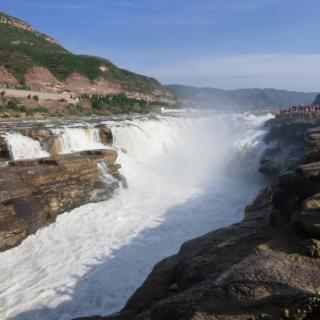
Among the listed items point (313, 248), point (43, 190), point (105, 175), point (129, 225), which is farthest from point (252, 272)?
point (105, 175)

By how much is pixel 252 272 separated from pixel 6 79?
58142 millimetres

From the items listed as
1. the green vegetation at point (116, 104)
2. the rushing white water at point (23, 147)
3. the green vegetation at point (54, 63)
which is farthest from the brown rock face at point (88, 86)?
the rushing white water at point (23, 147)

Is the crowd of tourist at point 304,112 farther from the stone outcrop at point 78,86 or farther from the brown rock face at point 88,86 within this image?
the brown rock face at point 88,86

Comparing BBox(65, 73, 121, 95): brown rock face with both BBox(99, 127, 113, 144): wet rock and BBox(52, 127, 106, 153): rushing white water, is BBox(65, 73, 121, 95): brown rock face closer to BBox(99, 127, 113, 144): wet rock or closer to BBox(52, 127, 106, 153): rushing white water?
BBox(99, 127, 113, 144): wet rock

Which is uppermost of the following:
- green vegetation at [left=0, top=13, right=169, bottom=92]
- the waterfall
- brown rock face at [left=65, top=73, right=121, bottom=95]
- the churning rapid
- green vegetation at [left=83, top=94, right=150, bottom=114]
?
green vegetation at [left=0, top=13, right=169, bottom=92]

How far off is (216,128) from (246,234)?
98.2ft

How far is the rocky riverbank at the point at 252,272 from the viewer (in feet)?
16.5

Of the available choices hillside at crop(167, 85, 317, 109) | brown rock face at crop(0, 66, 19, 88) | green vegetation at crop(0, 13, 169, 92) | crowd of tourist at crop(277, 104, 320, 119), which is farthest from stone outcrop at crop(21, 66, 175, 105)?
hillside at crop(167, 85, 317, 109)

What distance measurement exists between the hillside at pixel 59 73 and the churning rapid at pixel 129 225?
35.6 m

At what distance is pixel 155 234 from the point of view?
14.8 meters

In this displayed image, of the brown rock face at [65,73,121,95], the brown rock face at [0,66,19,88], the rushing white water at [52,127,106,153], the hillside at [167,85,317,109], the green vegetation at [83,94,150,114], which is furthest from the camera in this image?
the hillside at [167,85,317,109]

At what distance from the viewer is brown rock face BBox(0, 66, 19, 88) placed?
190ft

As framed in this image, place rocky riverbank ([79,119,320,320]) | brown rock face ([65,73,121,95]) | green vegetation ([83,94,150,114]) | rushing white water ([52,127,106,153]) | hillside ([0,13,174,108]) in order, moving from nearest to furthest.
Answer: rocky riverbank ([79,119,320,320])
rushing white water ([52,127,106,153])
green vegetation ([83,94,150,114])
hillside ([0,13,174,108])
brown rock face ([65,73,121,95])

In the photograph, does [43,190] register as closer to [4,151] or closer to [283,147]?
[4,151]
